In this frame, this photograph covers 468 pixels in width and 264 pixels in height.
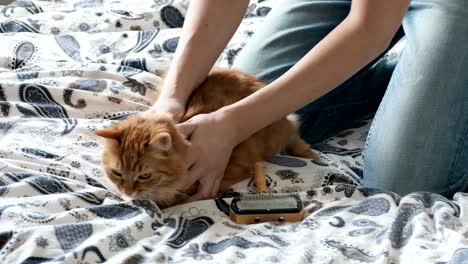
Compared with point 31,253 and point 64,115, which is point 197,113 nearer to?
point 64,115

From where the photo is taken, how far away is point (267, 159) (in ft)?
4.54

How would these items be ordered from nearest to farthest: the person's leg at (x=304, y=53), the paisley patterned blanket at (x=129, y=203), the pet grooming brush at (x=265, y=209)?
the paisley patterned blanket at (x=129, y=203) < the pet grooming brush at (x=265, y=209) < the person's leg at (x=304, y=53)

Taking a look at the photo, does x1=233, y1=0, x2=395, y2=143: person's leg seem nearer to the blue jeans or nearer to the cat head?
the blue jeans

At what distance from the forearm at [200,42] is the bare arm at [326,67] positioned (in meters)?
0.17

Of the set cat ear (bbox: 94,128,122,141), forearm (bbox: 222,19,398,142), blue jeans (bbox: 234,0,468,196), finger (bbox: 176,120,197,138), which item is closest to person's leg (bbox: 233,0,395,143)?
blue jeans (bbox: 234,0,468,196)

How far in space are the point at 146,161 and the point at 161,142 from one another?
7cm

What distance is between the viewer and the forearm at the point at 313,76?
4.18ft

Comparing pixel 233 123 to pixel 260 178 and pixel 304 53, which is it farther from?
pixel 304 53

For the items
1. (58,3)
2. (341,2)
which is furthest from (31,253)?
(58,3)

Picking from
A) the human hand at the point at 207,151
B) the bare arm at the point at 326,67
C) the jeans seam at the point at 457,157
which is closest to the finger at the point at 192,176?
the human hand at the point at 207,151

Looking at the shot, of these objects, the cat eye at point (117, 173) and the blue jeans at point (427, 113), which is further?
the blue jeans at point (427, 113)

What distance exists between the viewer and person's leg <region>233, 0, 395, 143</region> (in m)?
1.57

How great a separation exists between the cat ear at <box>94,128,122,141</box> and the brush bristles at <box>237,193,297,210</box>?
25cm

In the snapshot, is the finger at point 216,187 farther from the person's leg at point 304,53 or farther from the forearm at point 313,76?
the person's leg at point 304,53
